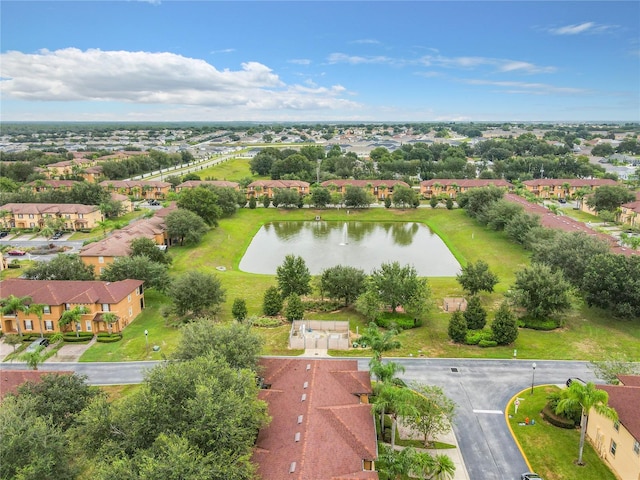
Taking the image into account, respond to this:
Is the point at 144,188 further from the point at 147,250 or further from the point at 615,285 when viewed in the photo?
the point at 615,285

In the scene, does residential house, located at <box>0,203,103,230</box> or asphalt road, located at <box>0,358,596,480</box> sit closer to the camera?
asphalt road, located at <box>0,358,596,480</box>

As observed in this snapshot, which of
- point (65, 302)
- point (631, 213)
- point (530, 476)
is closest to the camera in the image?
point (530, 476)

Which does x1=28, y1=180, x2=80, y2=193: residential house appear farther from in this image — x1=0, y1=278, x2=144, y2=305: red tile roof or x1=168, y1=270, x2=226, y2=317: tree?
x1=168, y1=270, x2=226, y2=317: tree

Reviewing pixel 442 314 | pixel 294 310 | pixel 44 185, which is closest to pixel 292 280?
pixel 294 310

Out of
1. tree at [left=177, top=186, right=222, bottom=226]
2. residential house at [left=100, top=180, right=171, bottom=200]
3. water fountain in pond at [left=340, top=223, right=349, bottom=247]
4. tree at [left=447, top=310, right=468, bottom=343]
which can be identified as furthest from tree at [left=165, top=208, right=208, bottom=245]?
tree at [left=447, top=310, right=468, bottom=343]

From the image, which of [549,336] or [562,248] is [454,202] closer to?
[562,248]

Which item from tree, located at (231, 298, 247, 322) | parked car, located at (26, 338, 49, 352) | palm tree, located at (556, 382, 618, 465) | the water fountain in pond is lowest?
parked car, located at (26, 338, 49, 352)

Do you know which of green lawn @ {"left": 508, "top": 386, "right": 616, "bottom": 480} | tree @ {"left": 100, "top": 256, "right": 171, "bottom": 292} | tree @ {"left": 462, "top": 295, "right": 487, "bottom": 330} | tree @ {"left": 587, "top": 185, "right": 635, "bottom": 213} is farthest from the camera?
tree @ {"left": 587, "top": 185, "right": 635, "bottom": 213}

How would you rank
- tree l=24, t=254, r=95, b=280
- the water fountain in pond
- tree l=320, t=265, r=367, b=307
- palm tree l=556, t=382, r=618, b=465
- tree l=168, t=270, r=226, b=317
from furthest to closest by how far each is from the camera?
the water fountain in pond < tree l=24, t=254, r=95, b=280 < tree l=320, t=265, r=367, b=307 < tree l=168, t=270, r=226, b=317 < palm tree l=556, t=382, r=618, b=465
